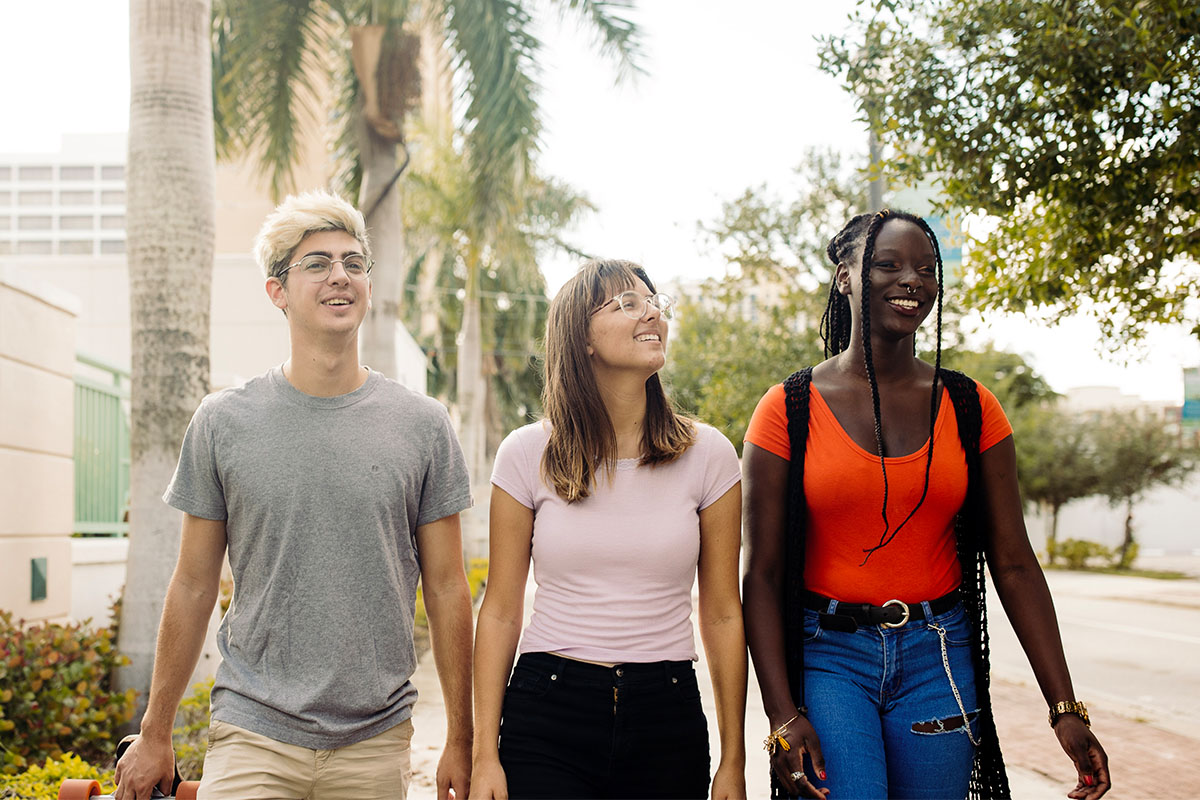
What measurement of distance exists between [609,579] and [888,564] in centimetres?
75

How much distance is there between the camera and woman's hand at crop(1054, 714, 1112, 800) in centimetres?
290

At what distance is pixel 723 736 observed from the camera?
3.00 m

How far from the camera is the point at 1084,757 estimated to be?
9.63 ft

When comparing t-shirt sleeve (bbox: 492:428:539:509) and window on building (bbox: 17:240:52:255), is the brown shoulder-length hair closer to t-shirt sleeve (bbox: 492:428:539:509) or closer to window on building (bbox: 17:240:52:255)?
t-shirt sleeve (bbox: 492:428:539:509)

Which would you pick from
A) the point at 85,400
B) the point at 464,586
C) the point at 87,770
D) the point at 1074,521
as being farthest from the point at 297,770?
the point at 1074,521

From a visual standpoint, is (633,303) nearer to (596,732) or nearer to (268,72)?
(596,732)

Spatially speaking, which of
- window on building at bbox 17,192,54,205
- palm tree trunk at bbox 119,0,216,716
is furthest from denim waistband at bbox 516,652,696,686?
window on building at bbox 17,192,54,205

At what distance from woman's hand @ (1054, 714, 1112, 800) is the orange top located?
476mm

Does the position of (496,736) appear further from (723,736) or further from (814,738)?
(814,738)

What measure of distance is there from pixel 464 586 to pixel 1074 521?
181ft

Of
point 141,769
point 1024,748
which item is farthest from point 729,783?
point 1024,748

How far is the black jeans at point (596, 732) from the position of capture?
9.37 feet

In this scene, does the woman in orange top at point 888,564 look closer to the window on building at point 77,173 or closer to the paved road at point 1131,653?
the paved road at point 1131,653

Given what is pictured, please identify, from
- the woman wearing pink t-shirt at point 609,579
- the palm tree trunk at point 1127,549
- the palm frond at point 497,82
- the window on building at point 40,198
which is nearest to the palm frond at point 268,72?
the palm frond at point 497,82
